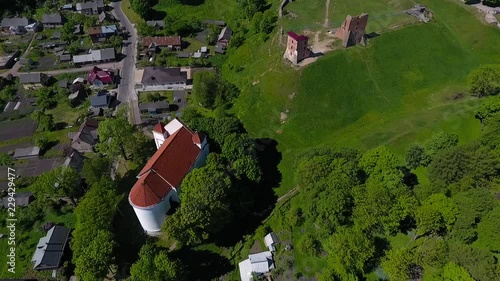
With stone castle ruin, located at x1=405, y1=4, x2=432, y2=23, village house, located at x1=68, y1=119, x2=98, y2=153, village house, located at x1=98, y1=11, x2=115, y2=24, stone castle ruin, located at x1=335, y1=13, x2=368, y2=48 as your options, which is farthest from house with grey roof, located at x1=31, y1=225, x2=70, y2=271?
stone castle ruin, located at x1=405, y1=4, x2=432, y2=23

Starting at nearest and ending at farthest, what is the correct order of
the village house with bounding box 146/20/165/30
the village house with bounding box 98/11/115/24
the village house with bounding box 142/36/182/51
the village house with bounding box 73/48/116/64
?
the village house with bounding box 73/48/116/64
the village house with bounding box 142/36/182/51
the village house with bounding box 146/20/165/30
the village house with bounding box 98/11/115/24

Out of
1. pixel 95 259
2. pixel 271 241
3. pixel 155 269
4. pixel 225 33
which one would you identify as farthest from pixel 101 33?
pixel 271 241

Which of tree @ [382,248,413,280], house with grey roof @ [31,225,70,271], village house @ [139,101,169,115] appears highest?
tree @ [382,248,413,280]

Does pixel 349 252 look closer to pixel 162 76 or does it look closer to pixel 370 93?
pixel 370 93

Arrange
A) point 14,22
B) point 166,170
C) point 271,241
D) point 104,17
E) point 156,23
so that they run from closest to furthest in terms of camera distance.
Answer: point 271,241, point 166,170, point 14,22, point 156,23, point 104,17

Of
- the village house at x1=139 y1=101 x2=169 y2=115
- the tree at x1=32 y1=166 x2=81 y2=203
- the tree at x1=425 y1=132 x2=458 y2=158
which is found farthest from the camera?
the village house at x1=139 y1=101 x2=169 y2=115

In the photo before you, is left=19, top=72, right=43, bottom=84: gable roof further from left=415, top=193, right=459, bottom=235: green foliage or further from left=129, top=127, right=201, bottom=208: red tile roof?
left=415, top=193, right=459, bottom=235: green foliage

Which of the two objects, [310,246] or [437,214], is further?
[310,246]
